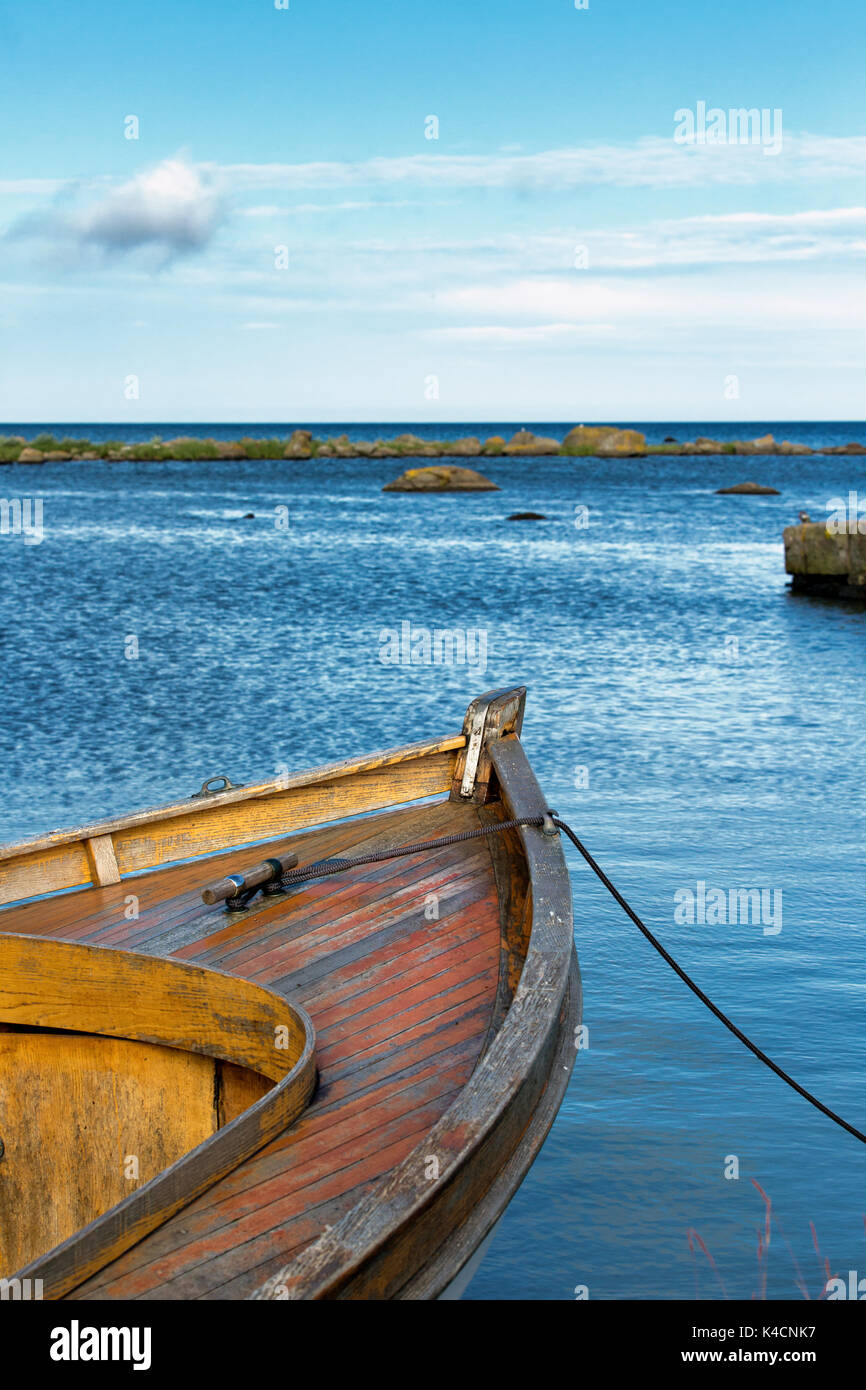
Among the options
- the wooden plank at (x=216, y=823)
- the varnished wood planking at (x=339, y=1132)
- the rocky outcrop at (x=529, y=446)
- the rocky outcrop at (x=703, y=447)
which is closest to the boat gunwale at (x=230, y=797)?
the wooden plank at (x=216, y=823)

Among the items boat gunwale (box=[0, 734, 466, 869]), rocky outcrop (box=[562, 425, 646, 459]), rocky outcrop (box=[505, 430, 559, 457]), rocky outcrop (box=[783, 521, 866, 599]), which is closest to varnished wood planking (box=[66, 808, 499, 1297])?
boat gunwale (box=[0, 734, 466, 869])

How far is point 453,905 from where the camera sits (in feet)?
18.8

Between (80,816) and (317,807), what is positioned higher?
(317,807)

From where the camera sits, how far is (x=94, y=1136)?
492 centimetres

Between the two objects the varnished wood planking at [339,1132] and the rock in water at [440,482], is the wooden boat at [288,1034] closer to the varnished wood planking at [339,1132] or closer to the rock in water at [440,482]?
the varnished wood planking at [339,1132]

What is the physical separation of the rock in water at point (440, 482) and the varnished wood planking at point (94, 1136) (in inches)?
2959

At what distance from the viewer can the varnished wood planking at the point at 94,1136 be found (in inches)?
191

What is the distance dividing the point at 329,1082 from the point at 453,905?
159 cm

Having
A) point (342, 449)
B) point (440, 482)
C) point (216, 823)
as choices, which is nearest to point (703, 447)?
point (342, 449)

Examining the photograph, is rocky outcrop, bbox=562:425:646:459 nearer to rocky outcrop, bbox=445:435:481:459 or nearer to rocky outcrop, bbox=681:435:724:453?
rocky outcrop, bbox=681:435:724:453
